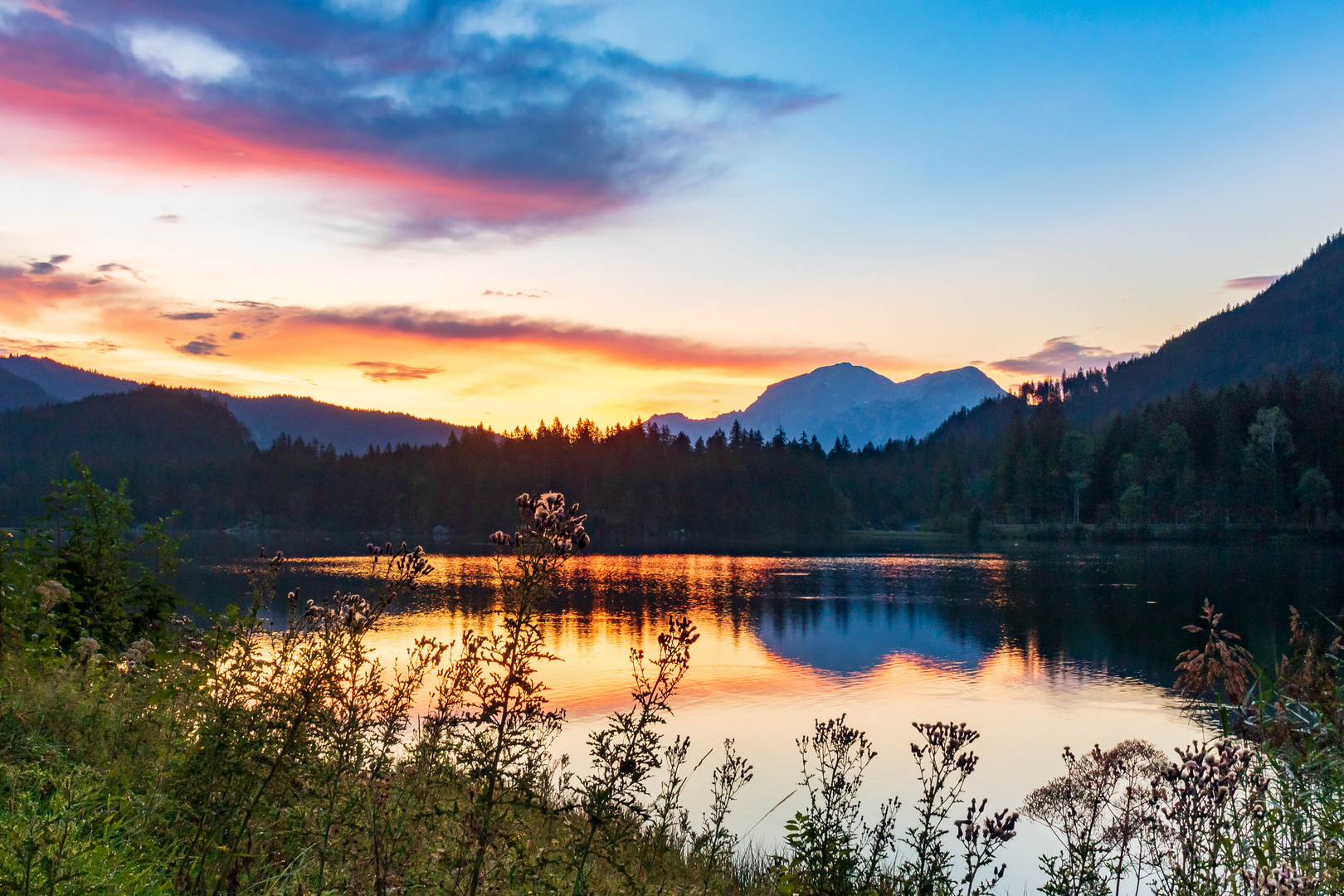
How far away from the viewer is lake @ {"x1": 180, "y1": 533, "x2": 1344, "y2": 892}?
1797cm

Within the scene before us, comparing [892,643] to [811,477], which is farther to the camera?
[811,477]

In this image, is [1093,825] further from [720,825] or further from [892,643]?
[892,643]

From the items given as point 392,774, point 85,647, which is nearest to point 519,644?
point 392,774

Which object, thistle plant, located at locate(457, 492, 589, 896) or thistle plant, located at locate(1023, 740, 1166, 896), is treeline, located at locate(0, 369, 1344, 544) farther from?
thistle plant, located at locate(457, 492, 589, 896)

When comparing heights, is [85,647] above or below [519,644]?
below

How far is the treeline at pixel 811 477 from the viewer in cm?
10275

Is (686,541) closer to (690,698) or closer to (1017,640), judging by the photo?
(1017,640)

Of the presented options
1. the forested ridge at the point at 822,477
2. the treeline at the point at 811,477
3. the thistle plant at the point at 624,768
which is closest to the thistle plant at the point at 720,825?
the thistle plant at the point at 624,768

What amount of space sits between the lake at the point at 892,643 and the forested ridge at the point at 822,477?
4160 cm

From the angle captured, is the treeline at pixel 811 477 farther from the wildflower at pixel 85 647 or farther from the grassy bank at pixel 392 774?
the grassy bank at pixel 392 774

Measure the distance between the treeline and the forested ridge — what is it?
10.7 inches

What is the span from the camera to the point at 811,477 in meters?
142

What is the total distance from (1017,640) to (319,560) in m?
54.5

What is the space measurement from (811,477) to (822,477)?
259 centimetres
